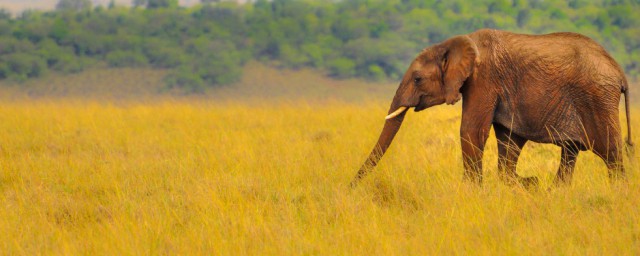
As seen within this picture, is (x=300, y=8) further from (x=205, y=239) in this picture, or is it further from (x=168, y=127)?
(x=205, y=239)

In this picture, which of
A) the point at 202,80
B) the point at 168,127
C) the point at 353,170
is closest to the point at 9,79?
the point at 202,80

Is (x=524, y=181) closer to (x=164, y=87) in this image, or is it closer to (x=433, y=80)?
(x=433, y=80)

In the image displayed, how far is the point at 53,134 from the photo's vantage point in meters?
12.2

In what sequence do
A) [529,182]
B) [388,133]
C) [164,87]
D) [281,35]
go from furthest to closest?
[281,35] → [164,87] → [388,133] → [529,182]

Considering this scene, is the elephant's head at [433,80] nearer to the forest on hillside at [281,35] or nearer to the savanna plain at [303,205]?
the savanna plain at [303,205]

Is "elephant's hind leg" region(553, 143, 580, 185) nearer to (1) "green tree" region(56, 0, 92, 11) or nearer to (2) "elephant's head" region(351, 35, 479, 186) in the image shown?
(2) "elephant's head" region(351, 35, 479, 186)

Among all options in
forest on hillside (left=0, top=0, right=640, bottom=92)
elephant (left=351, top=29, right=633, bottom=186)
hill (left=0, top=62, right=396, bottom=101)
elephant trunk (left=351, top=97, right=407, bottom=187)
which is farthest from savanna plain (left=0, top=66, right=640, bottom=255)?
forest on hillside (left=0, top=0, right=640, bottom=92)

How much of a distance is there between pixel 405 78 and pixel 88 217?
2687mm

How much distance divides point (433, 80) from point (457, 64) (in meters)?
0.28

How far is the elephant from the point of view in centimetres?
661

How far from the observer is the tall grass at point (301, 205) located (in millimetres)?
5113

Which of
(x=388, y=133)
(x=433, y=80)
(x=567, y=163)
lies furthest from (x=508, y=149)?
(x=388, y=133)

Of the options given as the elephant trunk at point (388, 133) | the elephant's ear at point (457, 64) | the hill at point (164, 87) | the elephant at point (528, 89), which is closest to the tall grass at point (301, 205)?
the elephant trunk at point (388, 133)

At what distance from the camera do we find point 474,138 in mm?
6785
